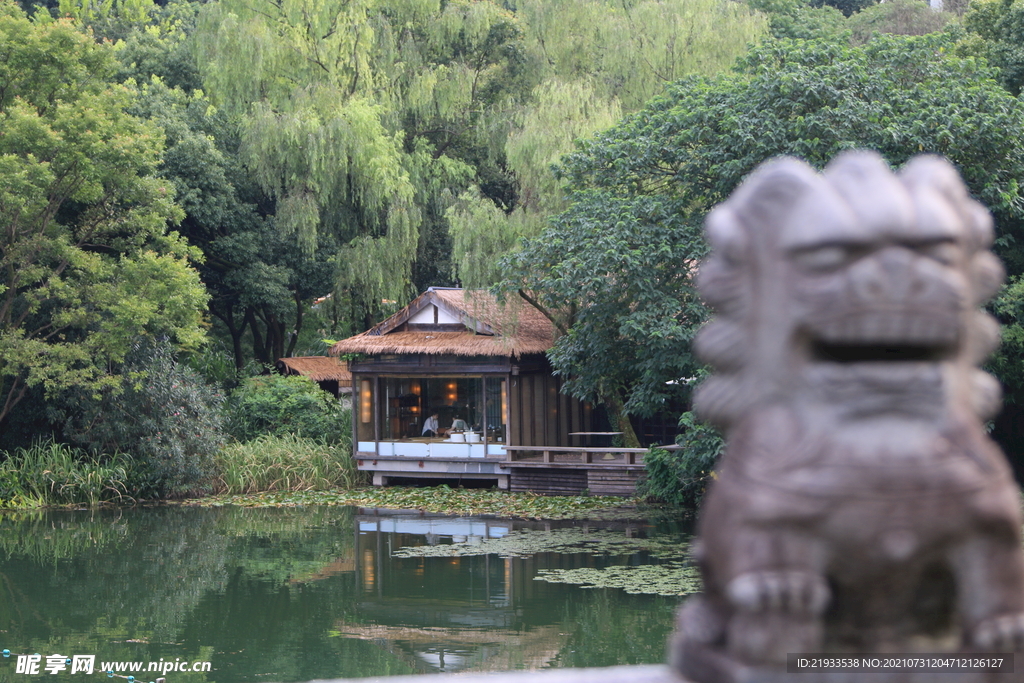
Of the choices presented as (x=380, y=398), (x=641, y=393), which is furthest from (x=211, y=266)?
(x=641, y=393)

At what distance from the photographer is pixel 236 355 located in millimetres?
25234

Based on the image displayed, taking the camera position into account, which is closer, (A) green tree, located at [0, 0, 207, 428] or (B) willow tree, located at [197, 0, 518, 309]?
(A) green tree, located at [0, 0, 207, 428]

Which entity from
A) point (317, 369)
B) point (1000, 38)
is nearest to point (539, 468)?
point (317, 369)

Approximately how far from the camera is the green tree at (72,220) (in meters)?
15.4

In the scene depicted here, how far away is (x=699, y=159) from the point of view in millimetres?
12836

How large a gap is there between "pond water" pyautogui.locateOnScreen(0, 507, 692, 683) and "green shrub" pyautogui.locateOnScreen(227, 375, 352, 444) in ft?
13.1

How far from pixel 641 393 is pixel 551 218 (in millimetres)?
2675

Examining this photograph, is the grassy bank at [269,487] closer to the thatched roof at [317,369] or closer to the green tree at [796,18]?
the thatched roof at [317,369]

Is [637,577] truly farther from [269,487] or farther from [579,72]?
[579,72]

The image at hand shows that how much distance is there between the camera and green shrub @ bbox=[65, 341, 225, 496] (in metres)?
16.7

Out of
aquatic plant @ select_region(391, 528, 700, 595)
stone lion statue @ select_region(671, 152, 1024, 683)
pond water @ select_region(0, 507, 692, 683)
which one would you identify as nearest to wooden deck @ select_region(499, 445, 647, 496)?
pond water @ select_region(0, 507, 692, 683)

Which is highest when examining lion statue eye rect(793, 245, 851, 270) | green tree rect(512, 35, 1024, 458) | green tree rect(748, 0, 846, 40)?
green tree rect(748, 0, 846, 40)

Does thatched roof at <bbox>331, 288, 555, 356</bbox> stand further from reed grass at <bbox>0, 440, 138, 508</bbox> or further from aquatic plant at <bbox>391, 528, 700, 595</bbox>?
reed grass at <bbox>0, 440, 138, 508</bbox>

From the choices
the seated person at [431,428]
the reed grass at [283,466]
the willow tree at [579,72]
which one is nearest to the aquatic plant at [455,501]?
the reed grass at [283,466]
